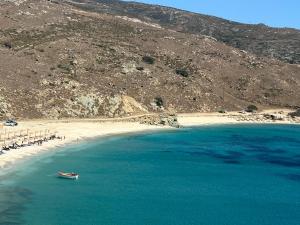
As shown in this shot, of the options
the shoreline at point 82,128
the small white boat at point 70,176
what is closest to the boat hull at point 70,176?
the small white boat at point 70,176

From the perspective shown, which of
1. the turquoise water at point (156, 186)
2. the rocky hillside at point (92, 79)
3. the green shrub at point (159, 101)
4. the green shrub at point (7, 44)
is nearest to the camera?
the turquoise water at point (156, 186)

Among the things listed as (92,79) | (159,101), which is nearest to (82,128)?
(92,79)

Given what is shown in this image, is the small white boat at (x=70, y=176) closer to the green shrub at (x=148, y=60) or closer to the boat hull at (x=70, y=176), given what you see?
the boat hull at (x=70, y=176)

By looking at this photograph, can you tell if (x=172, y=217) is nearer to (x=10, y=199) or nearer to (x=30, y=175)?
(x=10, y=199)

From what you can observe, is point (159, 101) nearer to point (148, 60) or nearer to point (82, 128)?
point (148, 60)

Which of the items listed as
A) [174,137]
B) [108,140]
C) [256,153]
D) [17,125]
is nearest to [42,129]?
[17,125]
